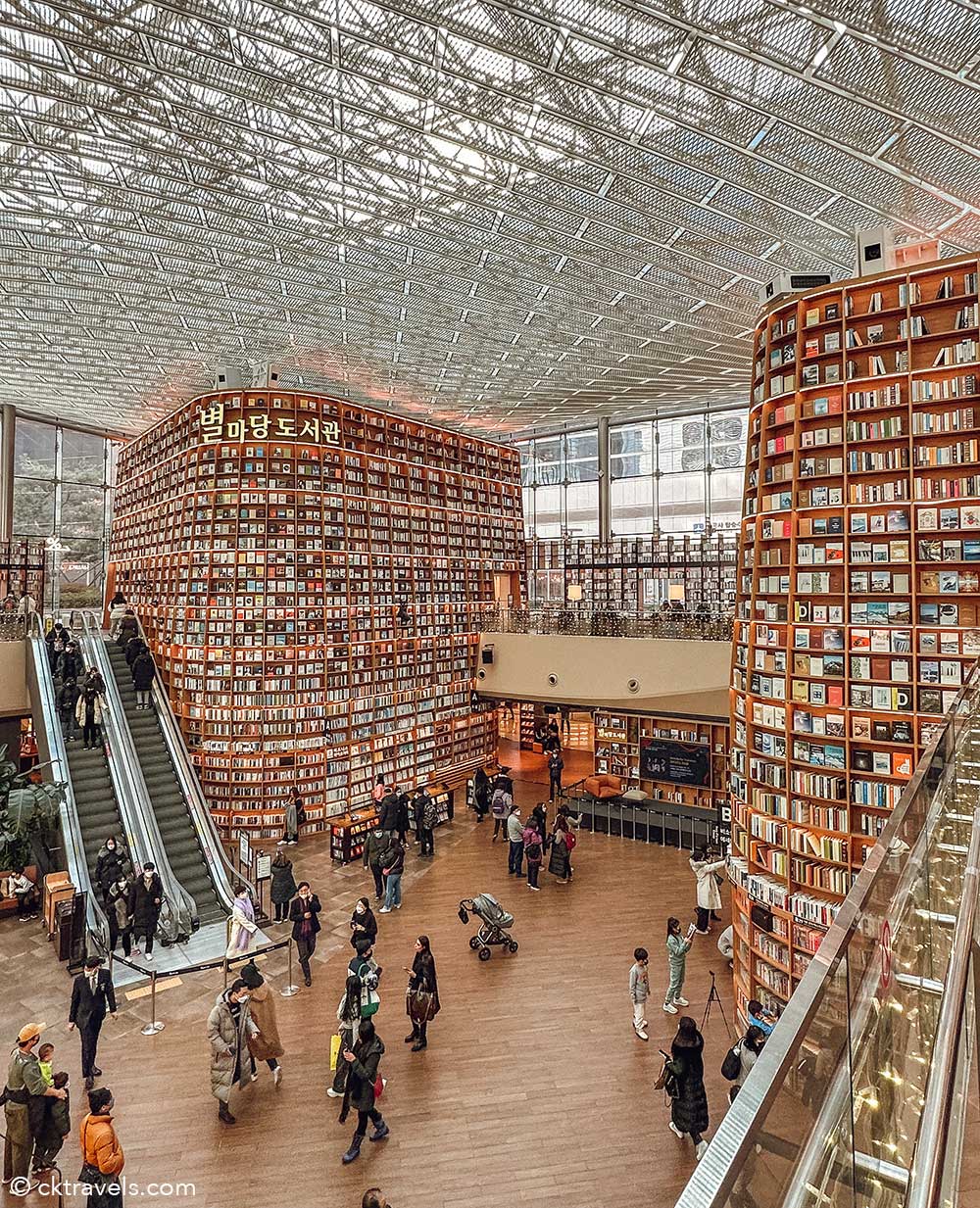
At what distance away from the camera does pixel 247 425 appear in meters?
12.5

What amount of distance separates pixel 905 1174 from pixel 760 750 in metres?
5.41

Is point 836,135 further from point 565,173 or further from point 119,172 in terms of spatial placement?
point 119,172

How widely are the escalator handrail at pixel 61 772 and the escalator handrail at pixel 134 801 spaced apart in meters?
0.57

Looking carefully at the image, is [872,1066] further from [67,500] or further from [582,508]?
[67,500]

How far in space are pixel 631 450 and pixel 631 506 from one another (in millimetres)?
1578

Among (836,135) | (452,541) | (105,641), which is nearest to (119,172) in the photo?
(836,135)

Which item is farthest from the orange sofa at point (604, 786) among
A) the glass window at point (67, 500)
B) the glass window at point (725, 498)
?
the glass window at point (67, 500)

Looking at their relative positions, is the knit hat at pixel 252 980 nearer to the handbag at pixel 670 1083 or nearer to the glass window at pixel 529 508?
the handbag at pixel 670 1083

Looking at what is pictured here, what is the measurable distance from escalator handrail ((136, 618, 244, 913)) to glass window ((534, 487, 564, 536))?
12286 mm

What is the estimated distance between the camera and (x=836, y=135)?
6.76 metres

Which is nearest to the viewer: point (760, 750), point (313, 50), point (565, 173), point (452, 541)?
point (313, 50)

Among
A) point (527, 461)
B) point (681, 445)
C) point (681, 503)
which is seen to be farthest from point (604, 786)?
point (527, 461)

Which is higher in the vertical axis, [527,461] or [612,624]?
[527,461]

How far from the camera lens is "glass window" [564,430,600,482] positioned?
20.5 m
